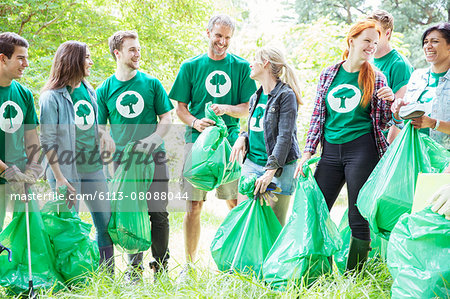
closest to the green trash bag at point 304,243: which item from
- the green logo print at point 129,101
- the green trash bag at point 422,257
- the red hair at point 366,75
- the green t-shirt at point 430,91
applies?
the red hair at point 366,75

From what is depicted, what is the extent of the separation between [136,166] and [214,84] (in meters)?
0.79

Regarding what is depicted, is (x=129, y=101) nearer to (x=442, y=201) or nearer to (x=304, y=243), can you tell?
(x=304, y=243)

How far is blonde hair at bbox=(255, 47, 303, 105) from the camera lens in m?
2.74

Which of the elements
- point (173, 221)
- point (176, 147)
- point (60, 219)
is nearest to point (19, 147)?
point (60, 219)

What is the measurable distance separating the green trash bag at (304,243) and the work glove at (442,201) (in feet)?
2.34

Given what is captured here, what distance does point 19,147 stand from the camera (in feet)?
8.80

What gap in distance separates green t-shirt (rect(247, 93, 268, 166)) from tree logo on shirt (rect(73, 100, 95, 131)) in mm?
1013

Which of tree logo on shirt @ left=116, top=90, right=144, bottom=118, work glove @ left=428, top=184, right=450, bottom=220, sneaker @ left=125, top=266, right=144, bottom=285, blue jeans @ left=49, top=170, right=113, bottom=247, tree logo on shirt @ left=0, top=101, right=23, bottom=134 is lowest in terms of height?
sneaker @ left=125, top=266, right=144, bottom=285

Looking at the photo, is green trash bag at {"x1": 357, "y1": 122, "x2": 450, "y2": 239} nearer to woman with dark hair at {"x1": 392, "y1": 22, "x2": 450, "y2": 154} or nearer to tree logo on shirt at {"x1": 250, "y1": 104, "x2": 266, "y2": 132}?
woman with dark hair at {"x1": 392, "y1": 22, "x2": 450, "y2": 154}

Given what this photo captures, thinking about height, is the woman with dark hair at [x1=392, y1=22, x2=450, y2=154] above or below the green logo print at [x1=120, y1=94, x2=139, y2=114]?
above

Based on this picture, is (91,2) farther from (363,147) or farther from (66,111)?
(363,147)

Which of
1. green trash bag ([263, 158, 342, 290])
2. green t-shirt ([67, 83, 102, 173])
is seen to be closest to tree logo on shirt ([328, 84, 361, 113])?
green trash bag ([263, 158, 342, 290])

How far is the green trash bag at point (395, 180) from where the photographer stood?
212 centimetres

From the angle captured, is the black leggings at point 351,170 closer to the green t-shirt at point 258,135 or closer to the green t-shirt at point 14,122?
the green t-shirt at point 258,135
